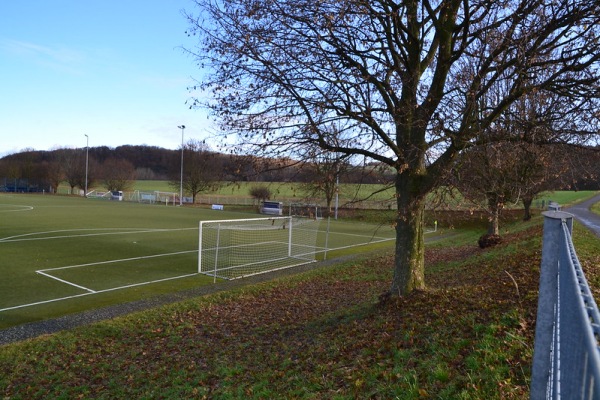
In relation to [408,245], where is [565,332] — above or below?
above

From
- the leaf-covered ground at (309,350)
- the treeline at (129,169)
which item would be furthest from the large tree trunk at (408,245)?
the treeline at (129,169)

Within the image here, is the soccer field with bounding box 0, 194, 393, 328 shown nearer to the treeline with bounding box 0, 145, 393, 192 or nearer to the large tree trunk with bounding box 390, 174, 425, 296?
the large tree trunk with bounding box 390, 174, 425, 296

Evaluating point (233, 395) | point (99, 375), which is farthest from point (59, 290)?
point (233, 395)

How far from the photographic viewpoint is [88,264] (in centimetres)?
1666

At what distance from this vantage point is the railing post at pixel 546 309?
2236mm

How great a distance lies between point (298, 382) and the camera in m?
5.38

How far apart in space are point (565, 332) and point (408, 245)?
6.37m

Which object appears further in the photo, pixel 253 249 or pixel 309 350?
pixel 253 249

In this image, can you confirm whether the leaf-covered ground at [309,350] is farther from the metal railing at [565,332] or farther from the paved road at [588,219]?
the paved road at [588,219]

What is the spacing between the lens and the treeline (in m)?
7.47

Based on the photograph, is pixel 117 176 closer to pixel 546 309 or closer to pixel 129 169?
pixel 129 169

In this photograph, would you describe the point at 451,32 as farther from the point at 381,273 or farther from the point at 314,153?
the point at 381,273

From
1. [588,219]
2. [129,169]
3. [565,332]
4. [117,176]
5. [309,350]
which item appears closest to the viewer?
[565,332]

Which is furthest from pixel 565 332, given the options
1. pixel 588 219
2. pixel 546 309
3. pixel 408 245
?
pixel 588 219
